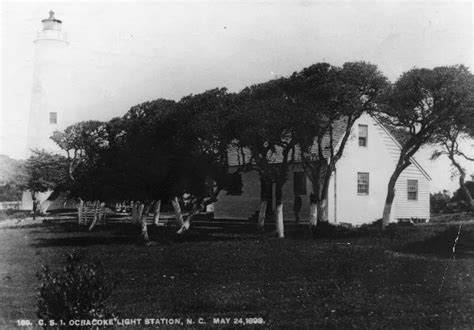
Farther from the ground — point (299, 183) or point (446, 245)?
point (299, 183)

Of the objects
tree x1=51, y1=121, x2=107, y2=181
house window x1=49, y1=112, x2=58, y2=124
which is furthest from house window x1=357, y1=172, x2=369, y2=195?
house window x1=49, y1=112, x2=58, y2=124

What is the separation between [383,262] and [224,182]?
930 centimetres

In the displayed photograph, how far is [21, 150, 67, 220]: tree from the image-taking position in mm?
34781

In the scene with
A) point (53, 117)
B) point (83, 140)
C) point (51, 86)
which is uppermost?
point (51, 86)

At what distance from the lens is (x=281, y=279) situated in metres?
9.78

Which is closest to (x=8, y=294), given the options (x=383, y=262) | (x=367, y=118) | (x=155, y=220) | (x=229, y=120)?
(x=383, y=262)

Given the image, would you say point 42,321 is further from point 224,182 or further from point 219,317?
point 224,182

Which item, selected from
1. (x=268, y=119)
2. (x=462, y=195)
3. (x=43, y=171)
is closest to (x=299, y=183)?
(x=268, y=119)

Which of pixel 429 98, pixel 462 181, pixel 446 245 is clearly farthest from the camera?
pixel 462 181

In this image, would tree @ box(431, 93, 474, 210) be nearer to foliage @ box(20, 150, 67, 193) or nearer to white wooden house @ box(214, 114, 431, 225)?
white wooden house @ box(214, 114, 431, 225)

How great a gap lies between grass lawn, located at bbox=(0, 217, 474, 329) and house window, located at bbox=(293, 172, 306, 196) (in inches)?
364

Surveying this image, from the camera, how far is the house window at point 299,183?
85.9 ft

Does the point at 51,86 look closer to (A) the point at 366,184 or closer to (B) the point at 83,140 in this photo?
(B) the point at 83,140

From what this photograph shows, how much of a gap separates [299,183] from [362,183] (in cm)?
333
